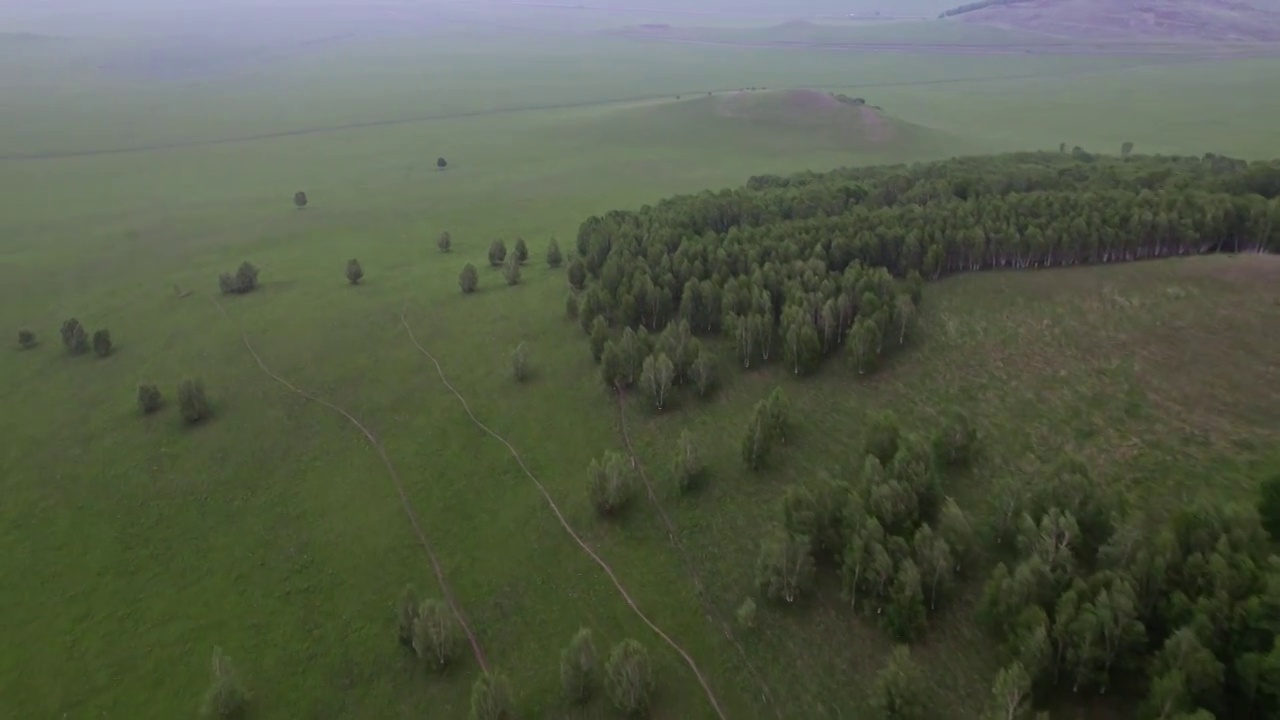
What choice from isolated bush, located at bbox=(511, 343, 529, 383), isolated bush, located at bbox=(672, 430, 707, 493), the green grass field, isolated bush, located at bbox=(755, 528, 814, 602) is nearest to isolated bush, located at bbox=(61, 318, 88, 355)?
the green grass field

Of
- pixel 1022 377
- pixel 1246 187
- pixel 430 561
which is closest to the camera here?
pixel 430 561

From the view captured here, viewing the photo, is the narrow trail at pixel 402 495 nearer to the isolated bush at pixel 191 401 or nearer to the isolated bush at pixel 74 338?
the isolated bush at pixel 191 401

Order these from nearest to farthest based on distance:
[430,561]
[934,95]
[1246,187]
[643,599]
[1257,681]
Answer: [1257,681] → [643,599] → [430,561] → [1246,187] → [934,95]

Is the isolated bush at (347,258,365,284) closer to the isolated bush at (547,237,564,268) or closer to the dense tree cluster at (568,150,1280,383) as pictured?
the isolated bush at (547,237,564,268)

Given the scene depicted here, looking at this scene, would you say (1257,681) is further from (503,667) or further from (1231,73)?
(1231,73)

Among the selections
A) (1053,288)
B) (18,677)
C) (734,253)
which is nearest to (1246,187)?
(1053,288)

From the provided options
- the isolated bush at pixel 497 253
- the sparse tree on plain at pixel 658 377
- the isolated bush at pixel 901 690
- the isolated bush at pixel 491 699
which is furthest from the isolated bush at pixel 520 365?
the isolated bush at pixel 901 690
